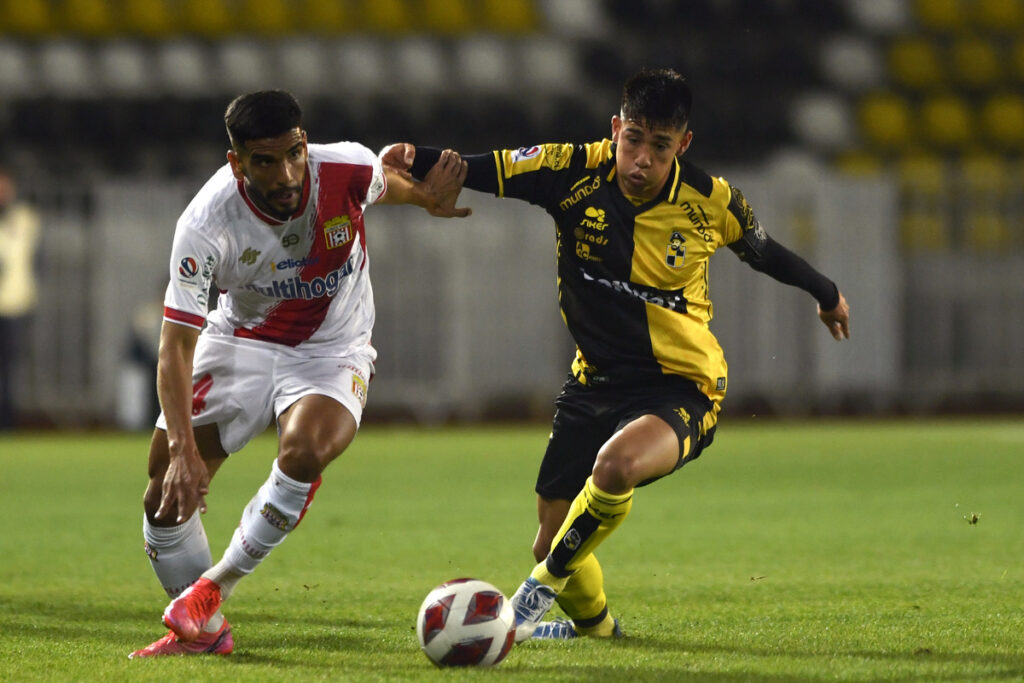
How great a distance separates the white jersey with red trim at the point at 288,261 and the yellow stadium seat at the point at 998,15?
15.1 m

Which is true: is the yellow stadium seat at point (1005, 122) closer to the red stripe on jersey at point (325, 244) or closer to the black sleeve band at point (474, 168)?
the black sleeve band at point (474, 168)

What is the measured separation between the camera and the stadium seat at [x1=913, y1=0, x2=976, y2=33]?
719 inches

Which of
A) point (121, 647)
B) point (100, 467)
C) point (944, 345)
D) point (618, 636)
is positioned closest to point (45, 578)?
point (121, 647)

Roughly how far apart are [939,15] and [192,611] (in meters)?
16.0

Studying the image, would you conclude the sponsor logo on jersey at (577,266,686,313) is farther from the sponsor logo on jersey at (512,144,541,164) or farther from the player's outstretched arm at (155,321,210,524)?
the player's outstretched arm at (155,321,210,524)

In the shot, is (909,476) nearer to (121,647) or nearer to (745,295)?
(745,295)

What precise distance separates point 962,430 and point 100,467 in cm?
802

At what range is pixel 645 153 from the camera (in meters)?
4.83

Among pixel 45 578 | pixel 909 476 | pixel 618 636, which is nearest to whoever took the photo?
pixel 618 636

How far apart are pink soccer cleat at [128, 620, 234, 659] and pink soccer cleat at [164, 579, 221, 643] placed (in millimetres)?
44

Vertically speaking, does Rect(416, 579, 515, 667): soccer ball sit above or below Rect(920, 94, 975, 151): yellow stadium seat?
below

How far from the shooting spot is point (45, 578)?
612cm

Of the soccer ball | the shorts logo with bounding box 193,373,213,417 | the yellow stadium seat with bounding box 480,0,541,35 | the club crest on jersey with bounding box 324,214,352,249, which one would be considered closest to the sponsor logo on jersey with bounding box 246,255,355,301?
the club crest on jersey with bounding box 324,214,352,249

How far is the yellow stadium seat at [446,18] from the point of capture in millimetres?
17908
